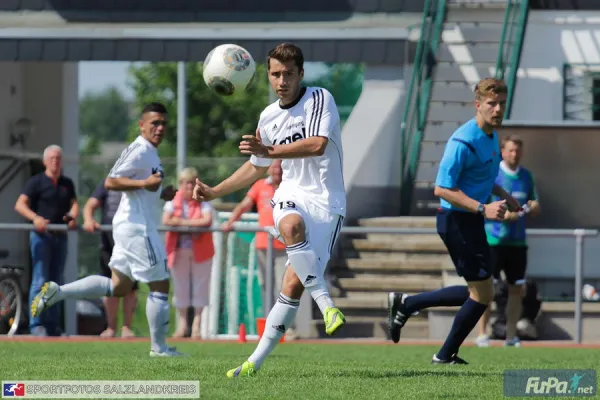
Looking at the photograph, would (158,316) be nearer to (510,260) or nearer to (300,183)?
(300,183)

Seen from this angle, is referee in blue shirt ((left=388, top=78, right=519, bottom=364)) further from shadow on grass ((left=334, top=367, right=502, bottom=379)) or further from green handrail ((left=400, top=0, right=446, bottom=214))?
green handrail ((left=400, top=0, right=446, bottom=214))

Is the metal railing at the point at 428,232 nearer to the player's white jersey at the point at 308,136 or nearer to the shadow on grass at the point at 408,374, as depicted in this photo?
the shadow on grass at the point at 408,374

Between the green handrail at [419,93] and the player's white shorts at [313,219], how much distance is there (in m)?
10.1

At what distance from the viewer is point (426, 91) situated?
768 inches

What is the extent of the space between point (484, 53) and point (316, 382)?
39.5ft

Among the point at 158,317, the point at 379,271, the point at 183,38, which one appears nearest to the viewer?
the point at 158,317

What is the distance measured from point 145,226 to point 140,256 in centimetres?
28

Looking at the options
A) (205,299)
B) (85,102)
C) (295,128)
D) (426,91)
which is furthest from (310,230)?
(85,102)

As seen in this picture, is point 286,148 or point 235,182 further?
point 235,182

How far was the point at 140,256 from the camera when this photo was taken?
39.6 feet

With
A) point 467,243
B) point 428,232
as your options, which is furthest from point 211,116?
point 467,243

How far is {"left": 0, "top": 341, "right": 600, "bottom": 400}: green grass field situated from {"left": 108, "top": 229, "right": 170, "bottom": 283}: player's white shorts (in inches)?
27.3

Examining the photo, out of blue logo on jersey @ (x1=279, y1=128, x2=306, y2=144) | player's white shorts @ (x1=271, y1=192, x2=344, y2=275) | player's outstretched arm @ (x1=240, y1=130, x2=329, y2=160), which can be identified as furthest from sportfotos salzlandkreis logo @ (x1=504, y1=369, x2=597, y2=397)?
blue logo on jersey @ (x1=279, y1=128, x2=306, y2=144)

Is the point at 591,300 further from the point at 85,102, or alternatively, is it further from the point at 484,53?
the point at 85,102
